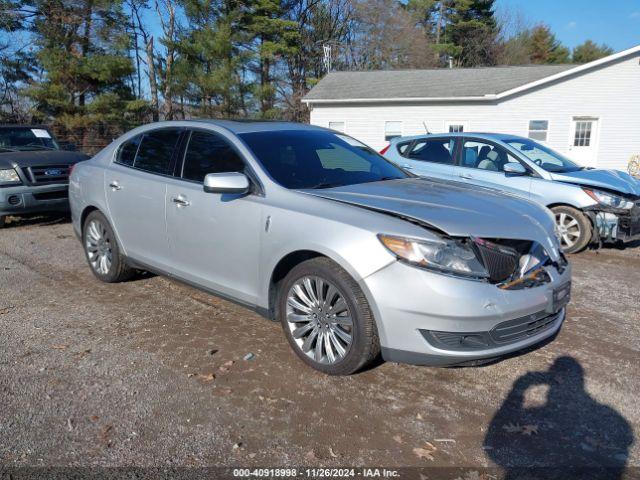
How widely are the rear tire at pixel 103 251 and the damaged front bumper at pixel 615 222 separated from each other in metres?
5.91

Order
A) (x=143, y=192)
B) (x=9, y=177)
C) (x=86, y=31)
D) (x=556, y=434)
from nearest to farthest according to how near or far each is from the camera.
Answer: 1. (x=556, y=434)
2. (x=143, y=192)
3. (x=9, y=177)
4. (x=86, y=31)

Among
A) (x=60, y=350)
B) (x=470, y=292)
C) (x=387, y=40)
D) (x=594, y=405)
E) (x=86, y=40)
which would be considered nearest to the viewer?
(x=470, y=292)

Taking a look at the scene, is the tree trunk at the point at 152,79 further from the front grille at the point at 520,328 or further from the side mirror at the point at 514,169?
the front grille at the point at 520,328

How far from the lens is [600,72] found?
18.2 metres

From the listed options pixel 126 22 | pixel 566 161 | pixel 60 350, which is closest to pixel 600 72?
pixel 566 161

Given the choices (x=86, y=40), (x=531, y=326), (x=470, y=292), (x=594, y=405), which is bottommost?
(x=594, y=405)

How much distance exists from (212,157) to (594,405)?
322cm

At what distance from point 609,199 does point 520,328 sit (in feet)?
15.6

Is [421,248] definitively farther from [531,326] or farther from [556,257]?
[556,257]

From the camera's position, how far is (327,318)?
→ 11.0 ft

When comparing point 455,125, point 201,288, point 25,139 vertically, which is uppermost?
point 455,125

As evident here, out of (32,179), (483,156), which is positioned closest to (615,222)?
(483,156)

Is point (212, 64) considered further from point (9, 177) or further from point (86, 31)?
point (9, 177)

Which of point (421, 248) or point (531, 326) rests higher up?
point (421, 248)
